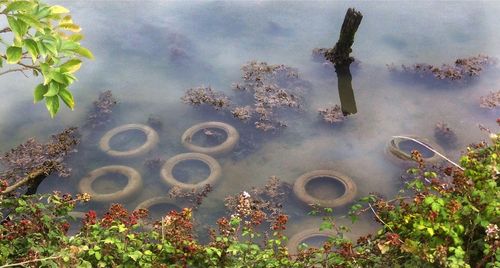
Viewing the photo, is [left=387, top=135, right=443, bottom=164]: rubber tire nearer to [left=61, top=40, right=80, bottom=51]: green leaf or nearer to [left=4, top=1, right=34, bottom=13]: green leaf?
[left=61, top=40, right=80, bottom=51]: green leaf

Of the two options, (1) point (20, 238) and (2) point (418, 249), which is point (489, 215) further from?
(1) point (20, 238)

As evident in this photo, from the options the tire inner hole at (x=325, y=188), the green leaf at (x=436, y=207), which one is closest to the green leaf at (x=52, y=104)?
the green leaf at (x=436, y=207)

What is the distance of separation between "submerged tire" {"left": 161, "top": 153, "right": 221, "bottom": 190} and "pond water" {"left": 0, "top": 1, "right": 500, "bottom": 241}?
0.16 m

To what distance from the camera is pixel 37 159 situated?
8.20 m

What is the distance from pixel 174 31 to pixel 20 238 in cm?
843

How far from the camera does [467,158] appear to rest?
154 inches

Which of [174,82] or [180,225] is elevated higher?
[174,82]

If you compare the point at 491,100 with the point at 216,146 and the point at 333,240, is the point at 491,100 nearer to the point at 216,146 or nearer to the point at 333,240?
the point at 216,146

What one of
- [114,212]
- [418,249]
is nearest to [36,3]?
[114,212]

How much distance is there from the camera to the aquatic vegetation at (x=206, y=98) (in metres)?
9.57

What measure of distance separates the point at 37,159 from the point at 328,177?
5399 millimetres

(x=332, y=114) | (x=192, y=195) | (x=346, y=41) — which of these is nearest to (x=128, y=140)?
(x=192, y=195)

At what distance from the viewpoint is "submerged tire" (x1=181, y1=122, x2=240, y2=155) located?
836 centimetres

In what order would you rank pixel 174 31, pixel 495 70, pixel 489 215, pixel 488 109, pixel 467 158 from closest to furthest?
1. pixel 489 215
2. pixel 467 158
3. pixel 488 109
4. pixel 495 70
5. pixel 174 31
